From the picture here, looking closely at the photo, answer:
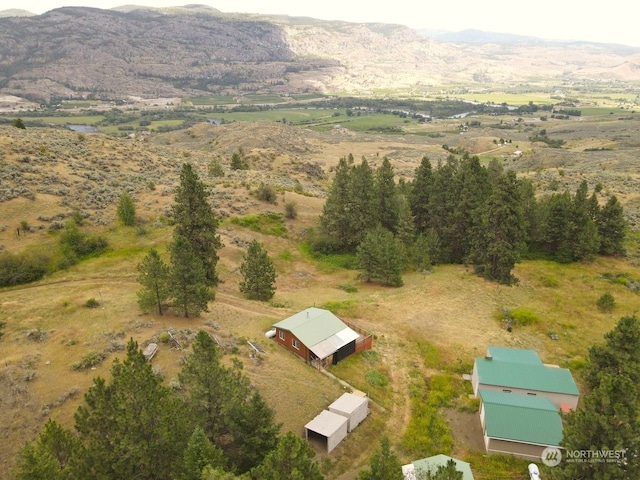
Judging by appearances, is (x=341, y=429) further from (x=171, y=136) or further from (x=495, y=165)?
(x=171, y=136)

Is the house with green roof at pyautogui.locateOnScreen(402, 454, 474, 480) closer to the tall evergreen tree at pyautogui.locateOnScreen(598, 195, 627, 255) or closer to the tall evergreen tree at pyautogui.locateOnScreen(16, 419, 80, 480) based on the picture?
the tall evergreen tree at pyautogui.locateOnScreen(16, 419, 80, 480)

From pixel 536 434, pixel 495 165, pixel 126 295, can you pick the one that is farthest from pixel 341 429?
pixel 495 165

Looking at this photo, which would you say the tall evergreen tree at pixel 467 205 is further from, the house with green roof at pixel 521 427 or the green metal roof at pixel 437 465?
the green metal roof at pixel 437 465

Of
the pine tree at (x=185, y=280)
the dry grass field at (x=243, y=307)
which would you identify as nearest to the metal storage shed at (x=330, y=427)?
the dry grass field at (x=243, y=307)

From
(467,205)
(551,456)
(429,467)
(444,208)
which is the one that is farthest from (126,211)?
(551,456)

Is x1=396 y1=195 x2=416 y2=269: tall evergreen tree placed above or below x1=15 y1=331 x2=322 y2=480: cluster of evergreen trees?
below

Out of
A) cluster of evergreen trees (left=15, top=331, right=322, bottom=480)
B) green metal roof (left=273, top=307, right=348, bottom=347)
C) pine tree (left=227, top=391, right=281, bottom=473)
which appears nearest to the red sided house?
green metal roof (left=273, top=307, right=348, bottom=347)

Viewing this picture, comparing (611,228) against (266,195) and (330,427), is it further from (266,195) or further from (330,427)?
(330,427)
